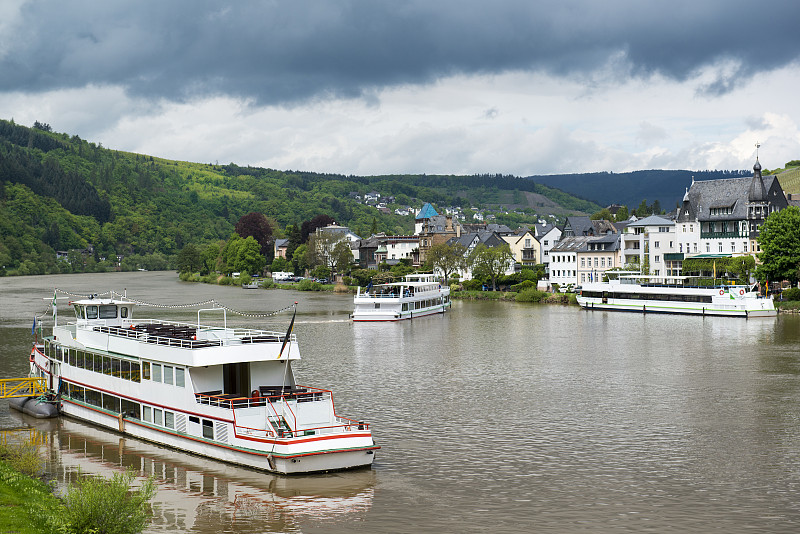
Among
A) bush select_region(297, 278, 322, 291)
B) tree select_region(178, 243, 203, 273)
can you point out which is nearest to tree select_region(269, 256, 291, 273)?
tree select_region(178, 243, 203, 273)

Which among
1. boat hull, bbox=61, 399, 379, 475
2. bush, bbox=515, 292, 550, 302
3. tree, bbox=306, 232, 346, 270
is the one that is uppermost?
tree, bbox=306, 232, 346, 270

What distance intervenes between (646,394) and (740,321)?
43.1 metres

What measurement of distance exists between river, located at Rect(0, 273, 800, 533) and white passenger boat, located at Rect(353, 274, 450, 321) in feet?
81.1

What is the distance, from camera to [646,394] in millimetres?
44125

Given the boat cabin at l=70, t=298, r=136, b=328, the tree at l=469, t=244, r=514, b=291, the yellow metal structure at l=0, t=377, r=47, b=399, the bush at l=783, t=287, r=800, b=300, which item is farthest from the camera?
the tree at l=469, t=244, r=514, b=291

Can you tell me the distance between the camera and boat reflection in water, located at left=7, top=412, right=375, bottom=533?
25.4 meters

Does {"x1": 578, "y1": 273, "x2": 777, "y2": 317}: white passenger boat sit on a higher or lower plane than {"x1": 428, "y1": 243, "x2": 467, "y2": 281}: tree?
lower

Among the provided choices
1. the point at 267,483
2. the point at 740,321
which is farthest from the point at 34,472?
the point at 740,321

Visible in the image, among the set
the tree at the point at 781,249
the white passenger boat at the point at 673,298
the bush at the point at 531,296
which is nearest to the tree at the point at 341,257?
the bush at the point at 531,296

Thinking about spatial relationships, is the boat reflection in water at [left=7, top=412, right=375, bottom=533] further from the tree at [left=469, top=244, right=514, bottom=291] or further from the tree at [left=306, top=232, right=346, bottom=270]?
the tree at [left=306, top=232, right=346, bottom=270]

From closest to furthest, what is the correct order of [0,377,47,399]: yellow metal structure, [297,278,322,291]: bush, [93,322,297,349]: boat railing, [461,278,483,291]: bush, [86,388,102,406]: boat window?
[93,322,297,349]: boat railing < [86,388,102,406]: boat window < [0,377,47,399]: yellow metal structure < [461,278,483,291]: bush < [297,278,322,291]: bush

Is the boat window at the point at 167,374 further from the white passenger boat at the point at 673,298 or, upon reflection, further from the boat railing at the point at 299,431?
the white passenger boat at the point at 673,298

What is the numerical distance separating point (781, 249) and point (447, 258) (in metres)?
57.4

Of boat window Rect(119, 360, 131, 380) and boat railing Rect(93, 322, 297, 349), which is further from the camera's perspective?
boat window Rect(119, 360, 131, 380)
